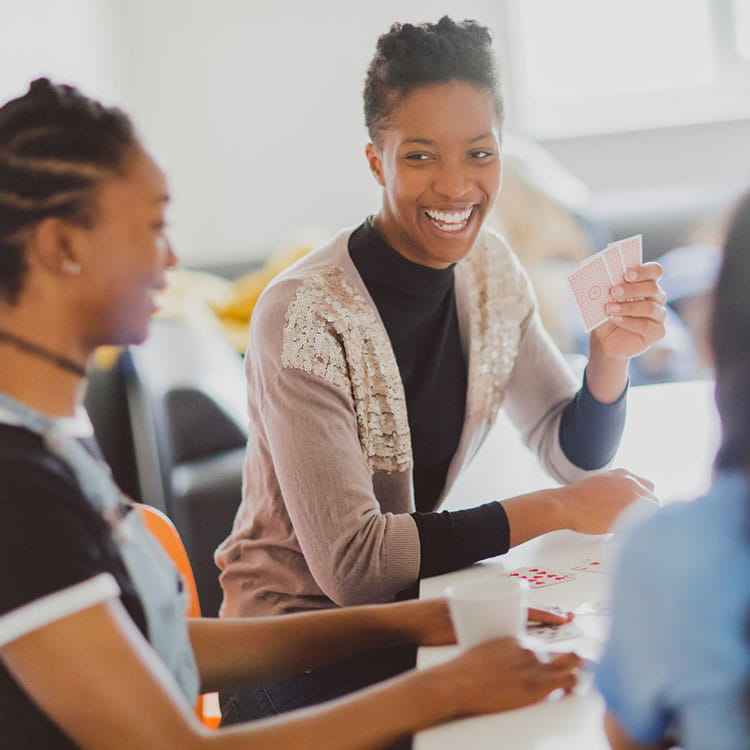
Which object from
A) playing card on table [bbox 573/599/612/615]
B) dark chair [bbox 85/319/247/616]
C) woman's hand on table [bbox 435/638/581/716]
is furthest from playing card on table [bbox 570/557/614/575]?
dark chair [bbox 85/319/247/616]

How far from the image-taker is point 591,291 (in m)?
1.69

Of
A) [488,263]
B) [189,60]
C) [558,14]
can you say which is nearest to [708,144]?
[558,14]

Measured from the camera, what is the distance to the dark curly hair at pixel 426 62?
1.65 metres

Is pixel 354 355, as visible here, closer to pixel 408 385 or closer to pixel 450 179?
pixel 408 385

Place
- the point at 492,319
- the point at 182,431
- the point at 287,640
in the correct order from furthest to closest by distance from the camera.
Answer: the point at 182,431, the point at 492,319, the point at 287,640

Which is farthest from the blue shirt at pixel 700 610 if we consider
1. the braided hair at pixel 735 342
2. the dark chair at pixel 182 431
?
the dark chair at pixel 182 431

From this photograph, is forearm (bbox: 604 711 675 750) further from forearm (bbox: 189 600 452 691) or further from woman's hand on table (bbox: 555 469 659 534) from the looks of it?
woman's hand on table (bbox: 555 469 659 534)

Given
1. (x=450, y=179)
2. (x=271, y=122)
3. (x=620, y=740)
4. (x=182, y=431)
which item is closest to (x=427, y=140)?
(x=450, y=179)

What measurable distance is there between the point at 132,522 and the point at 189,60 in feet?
14.1

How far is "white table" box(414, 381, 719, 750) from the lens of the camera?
3.07 feet

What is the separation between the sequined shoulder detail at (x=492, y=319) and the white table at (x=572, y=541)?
20cm

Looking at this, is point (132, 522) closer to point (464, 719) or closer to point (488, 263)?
point (464, 719)

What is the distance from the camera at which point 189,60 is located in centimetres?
496

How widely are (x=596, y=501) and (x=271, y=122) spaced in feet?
12.8
